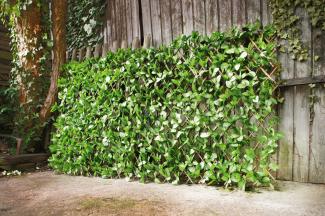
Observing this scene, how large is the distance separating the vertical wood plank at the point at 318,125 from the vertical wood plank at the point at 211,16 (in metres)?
1.21

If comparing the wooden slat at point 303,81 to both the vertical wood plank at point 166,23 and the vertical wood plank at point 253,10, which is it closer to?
the vertical wood plank at point 253,10

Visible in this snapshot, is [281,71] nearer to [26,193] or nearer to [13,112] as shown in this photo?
[26,193]

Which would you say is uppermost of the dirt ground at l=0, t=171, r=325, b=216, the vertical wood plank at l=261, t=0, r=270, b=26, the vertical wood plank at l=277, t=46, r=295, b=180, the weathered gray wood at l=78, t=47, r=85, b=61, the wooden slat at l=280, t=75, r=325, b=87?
the vertical wood plank at l=261, t=0, r=270, b=26

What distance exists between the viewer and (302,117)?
127 inches

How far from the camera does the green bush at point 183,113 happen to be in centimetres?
326

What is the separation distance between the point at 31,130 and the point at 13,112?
2.78ft

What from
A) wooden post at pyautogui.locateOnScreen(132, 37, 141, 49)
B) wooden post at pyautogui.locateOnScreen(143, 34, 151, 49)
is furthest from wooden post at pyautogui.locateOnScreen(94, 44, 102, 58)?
wooden post at pyautogui.locateOnScreen(143, 34, 151, 49)

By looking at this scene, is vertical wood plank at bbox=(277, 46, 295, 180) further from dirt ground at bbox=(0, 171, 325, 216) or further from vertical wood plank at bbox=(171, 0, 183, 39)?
vertical wood plank at bbox=(171, 0, 183, 39)

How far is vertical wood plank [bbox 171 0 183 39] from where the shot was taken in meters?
4.19

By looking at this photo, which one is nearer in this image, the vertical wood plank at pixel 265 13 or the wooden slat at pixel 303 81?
the wooden slat at pixel 303 81

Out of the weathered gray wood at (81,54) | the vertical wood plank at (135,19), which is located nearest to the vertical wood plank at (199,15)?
the vertical wood plank at (135,19)

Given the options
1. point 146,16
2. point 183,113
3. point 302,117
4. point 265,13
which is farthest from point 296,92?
point 146,16

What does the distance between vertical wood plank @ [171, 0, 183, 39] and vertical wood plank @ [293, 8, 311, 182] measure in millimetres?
1584

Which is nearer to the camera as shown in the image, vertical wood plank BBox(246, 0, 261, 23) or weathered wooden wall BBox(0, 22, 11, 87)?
vertical wood plank BBox(246, 0, 261, 23)
